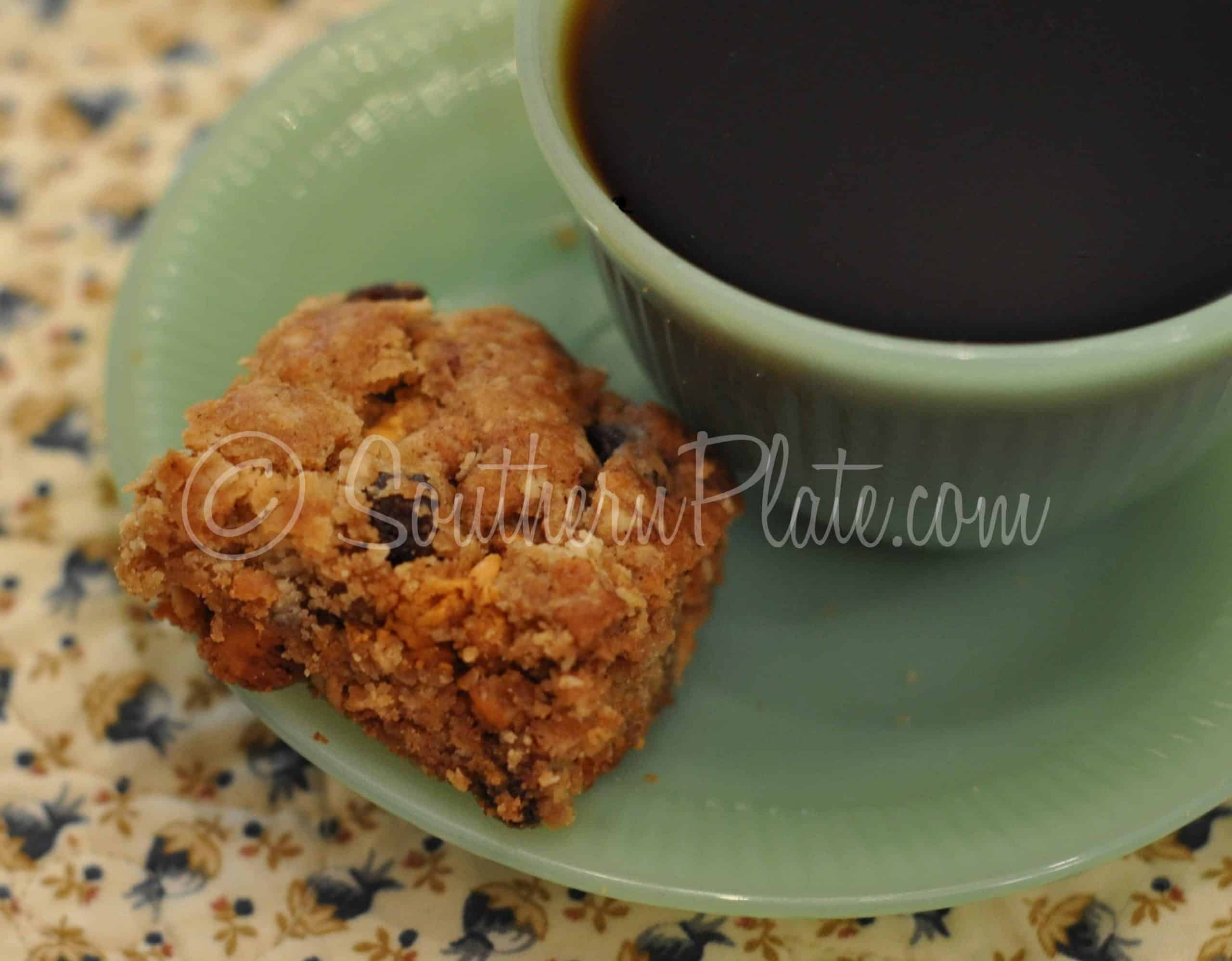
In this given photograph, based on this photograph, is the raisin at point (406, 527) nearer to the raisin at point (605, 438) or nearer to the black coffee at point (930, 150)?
the raisin at point (605, 438)

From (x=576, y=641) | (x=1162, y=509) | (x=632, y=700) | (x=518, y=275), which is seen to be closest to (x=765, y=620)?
(x=632, y=700)

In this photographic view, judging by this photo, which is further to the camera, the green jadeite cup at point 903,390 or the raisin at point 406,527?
the raisin at point 406,527

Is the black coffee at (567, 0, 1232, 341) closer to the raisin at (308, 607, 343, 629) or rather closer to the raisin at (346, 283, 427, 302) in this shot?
the raisin at (346, 283, 427, 302)

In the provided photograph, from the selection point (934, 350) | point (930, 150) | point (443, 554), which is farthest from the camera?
point (930, 150)

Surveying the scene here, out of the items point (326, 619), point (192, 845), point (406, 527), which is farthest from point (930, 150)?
point (192, 845)

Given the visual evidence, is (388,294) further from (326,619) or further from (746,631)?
(746,631)

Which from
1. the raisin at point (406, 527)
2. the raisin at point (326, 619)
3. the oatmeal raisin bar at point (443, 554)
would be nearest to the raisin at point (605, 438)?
the oatmeal raisin bar at point (443, 554)
